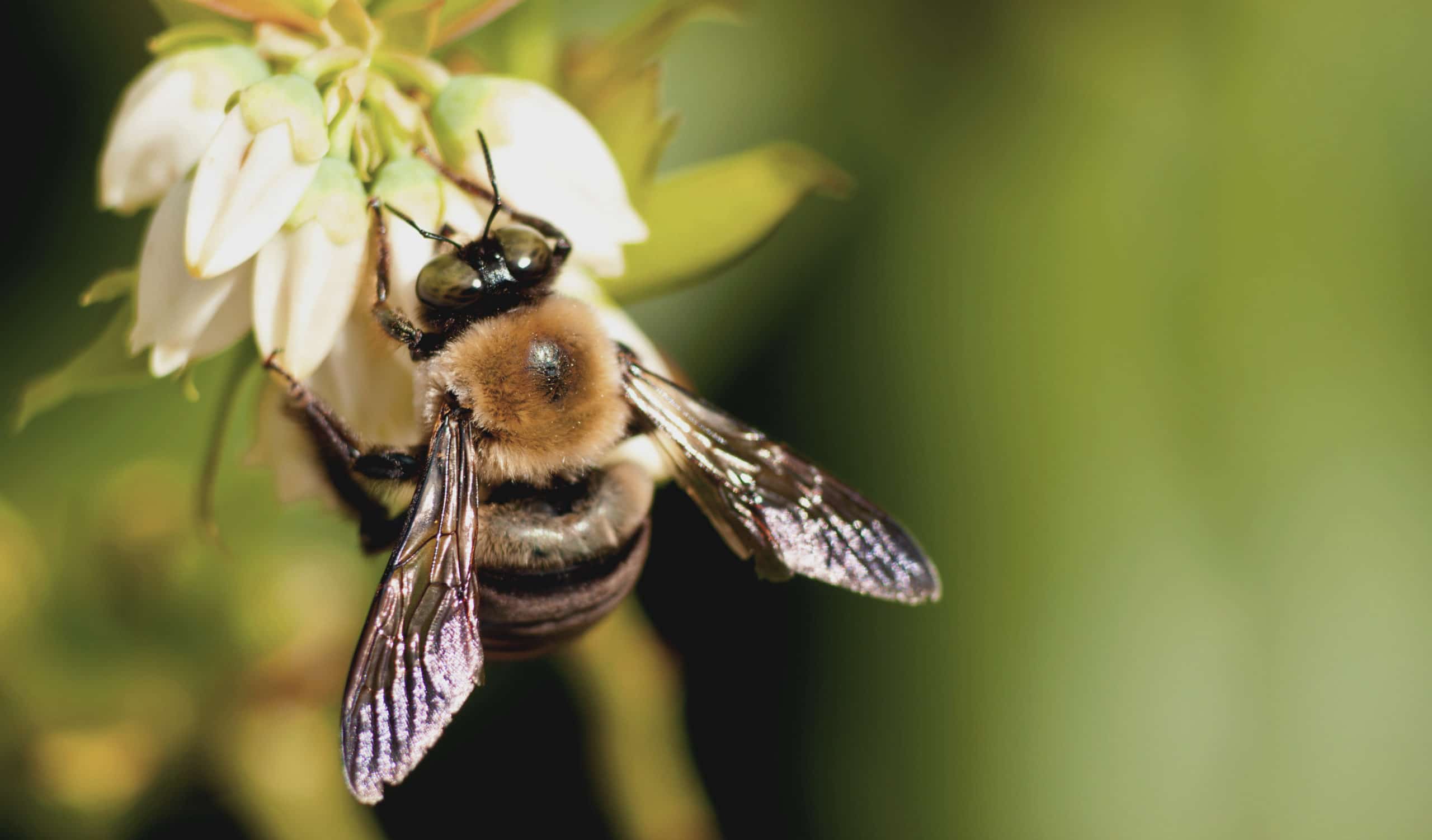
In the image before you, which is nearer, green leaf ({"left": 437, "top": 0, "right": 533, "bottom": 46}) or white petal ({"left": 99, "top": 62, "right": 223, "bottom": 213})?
white petal ({"left": 99, "top": 62, "right": 223, "bottom": 213})

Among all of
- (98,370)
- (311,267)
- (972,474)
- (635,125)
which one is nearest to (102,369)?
(98,370)

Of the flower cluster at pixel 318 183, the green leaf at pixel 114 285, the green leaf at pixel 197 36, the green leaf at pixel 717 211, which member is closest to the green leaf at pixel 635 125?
the green leaf at pixel 717 211

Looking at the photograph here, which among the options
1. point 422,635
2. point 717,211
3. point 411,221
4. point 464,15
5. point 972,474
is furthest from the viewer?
point 972,474

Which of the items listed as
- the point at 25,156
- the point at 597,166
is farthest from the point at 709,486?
the point at 25,156

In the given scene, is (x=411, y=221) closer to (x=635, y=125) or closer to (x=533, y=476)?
(x=533, y=476)

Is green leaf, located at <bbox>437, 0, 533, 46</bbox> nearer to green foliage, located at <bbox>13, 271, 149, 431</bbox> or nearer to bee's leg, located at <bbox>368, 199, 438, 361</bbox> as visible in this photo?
bee's leg, located at <bbox>368, 199, 438, 361</bbox>

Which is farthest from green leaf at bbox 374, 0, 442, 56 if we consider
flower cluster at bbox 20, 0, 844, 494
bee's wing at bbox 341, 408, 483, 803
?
bee's wing at bbox 341, 408, 483, 803

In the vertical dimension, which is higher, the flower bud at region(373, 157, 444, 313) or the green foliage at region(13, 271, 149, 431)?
the flower bud at region(373, 157, 444, 313)
